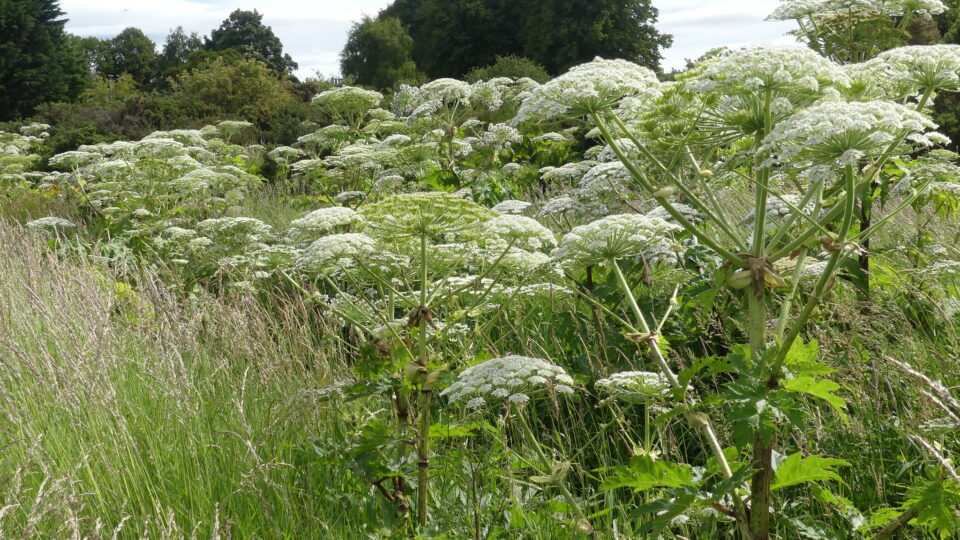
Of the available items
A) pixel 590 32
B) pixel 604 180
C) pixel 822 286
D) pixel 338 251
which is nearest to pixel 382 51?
pixel 590 32

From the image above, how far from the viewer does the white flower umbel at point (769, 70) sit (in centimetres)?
224

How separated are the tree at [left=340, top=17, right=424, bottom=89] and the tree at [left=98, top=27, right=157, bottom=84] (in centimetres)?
2039

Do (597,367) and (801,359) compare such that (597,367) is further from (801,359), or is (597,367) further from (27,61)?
(27,61)

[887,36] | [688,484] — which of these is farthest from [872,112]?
[887,36]

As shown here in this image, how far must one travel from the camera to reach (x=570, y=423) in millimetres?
4148

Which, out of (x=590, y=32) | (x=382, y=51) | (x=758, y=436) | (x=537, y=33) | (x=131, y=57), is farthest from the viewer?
(x=131, y=57)

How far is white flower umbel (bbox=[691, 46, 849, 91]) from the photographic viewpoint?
7.36ft

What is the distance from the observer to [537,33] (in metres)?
41.1

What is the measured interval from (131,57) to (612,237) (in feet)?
270

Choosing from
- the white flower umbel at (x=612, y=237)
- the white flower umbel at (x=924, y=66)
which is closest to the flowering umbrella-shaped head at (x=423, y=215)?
the white flower umbel at (x=612, y=237)

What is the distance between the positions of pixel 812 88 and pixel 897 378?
1.94 metres

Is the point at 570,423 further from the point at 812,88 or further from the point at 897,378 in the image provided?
the point at 812,88

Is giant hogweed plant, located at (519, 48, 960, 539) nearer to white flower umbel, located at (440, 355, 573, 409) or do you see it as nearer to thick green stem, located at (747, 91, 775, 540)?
thick green stem, located at (747, 91, 775, 540)

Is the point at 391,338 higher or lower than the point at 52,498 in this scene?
higher
